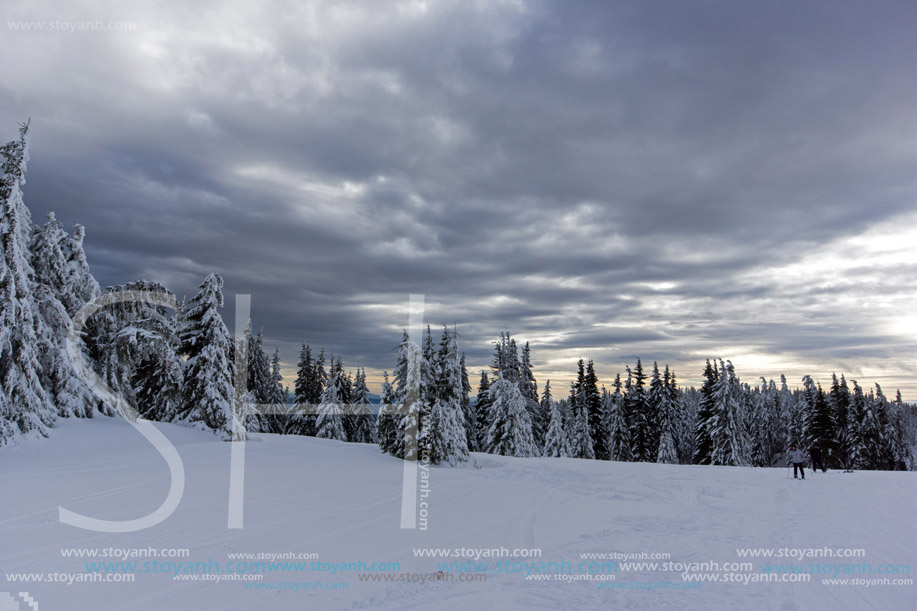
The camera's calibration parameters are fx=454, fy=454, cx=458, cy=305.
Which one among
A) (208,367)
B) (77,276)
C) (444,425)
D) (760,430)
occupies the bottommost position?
(760,430)

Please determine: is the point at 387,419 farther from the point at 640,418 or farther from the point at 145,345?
the point at 640,418

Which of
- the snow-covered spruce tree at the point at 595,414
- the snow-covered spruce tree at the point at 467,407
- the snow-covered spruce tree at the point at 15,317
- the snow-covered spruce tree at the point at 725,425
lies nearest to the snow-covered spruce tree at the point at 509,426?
the snow-covered spruce tree at the point at 467,407

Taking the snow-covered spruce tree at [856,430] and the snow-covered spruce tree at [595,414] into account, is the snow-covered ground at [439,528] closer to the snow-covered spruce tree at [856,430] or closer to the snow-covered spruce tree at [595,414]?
the snow-covered spruce tree at [595,414]

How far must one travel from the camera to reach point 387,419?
95.9ft

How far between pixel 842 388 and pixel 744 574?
247 feet

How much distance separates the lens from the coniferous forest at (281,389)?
1952 centimetres

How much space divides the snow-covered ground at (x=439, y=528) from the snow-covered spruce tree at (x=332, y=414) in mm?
26174

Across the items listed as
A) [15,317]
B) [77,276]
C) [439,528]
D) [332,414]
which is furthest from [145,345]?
[439,528]

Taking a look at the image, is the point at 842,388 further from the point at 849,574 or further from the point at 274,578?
the point at 274,578

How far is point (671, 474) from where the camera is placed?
75.3ft

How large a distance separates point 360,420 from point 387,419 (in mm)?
28139

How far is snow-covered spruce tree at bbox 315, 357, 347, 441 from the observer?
48.2m

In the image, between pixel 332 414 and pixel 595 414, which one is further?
pixel 595 414

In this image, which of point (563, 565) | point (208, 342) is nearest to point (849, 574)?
point (563, 565)
